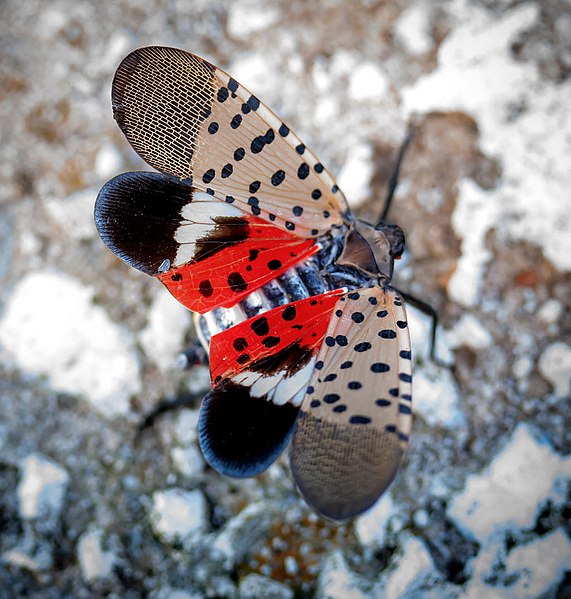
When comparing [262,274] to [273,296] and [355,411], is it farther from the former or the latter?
[355,411]

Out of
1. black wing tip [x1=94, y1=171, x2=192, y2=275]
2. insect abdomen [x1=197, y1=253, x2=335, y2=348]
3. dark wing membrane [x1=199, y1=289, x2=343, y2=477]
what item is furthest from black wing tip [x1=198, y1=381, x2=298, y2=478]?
black wing tip [x1=94, y1=171, x2=192, y2=275]

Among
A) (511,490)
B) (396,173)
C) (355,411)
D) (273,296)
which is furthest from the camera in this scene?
(396,173)

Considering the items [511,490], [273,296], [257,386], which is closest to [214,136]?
[273,296]

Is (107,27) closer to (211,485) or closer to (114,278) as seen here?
Result: (114,278)

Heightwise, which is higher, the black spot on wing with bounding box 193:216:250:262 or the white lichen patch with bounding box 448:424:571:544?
the black spot on wing with bounding box 193:216:250:262

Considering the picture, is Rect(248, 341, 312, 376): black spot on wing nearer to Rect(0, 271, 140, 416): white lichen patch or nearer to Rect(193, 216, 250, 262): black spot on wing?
Rect(193, 216, 250, 262): black spot on wing

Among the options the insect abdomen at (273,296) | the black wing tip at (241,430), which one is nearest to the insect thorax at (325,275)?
the insect abdomen at (273,296)

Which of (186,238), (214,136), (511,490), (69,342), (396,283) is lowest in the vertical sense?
(69,342)
